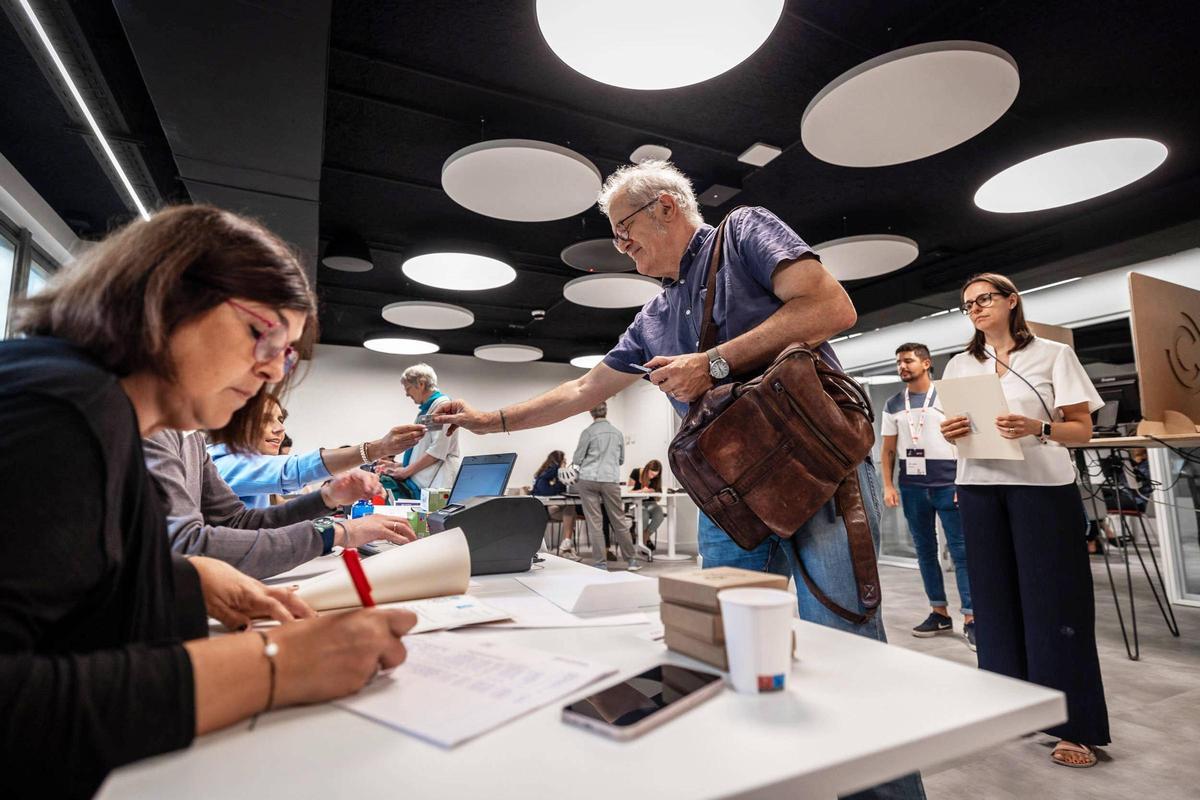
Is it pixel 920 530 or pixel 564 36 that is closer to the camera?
pixel 564 36

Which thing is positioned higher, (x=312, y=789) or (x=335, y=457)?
(x=335, y=457)

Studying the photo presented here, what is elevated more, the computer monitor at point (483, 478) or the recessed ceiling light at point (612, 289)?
the recessed ceiling light at point (612, 289)

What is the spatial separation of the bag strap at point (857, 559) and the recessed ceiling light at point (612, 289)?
156 inches

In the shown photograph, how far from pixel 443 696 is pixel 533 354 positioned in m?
8.22

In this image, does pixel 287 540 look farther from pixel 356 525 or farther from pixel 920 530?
pixel 920 530

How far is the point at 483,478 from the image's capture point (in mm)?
1823

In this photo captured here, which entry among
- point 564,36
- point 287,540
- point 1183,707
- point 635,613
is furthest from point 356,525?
point 1183,707

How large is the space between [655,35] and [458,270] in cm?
312

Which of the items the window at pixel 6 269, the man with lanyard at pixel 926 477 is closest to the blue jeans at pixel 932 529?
the man with lanyard at pixel 926 477

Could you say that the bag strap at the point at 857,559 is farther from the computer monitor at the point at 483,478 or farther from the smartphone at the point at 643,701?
the computer monitor at the point at 483,478

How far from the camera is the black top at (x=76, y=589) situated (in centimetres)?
46

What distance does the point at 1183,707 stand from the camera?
246 cm

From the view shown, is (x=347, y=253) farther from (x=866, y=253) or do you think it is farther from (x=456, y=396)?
(x=456, y=396)

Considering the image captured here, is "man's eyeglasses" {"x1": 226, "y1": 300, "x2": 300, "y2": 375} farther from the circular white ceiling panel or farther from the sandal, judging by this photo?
the circular white ceiling panel
